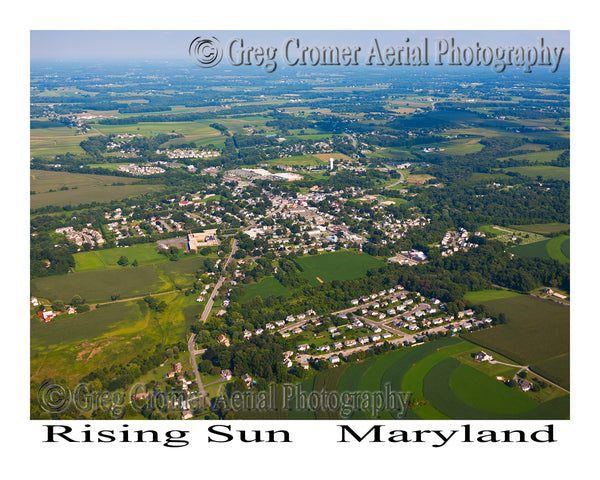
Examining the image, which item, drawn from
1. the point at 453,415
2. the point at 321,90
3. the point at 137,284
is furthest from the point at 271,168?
the point at 321,90

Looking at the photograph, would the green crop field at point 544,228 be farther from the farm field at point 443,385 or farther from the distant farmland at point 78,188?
the distant farmland at point 78,188

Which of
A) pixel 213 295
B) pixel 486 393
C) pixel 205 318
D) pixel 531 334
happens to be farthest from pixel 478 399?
pixel 213 295

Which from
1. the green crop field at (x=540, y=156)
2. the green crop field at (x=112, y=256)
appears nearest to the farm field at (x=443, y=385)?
the green crop field at (x=112, y=256)

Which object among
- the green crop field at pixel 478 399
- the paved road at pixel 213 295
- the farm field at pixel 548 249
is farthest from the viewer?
the farm field at pixel 548 249

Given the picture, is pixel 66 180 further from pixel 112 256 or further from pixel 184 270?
pixel 184 270

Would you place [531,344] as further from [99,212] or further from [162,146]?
[162,146]
